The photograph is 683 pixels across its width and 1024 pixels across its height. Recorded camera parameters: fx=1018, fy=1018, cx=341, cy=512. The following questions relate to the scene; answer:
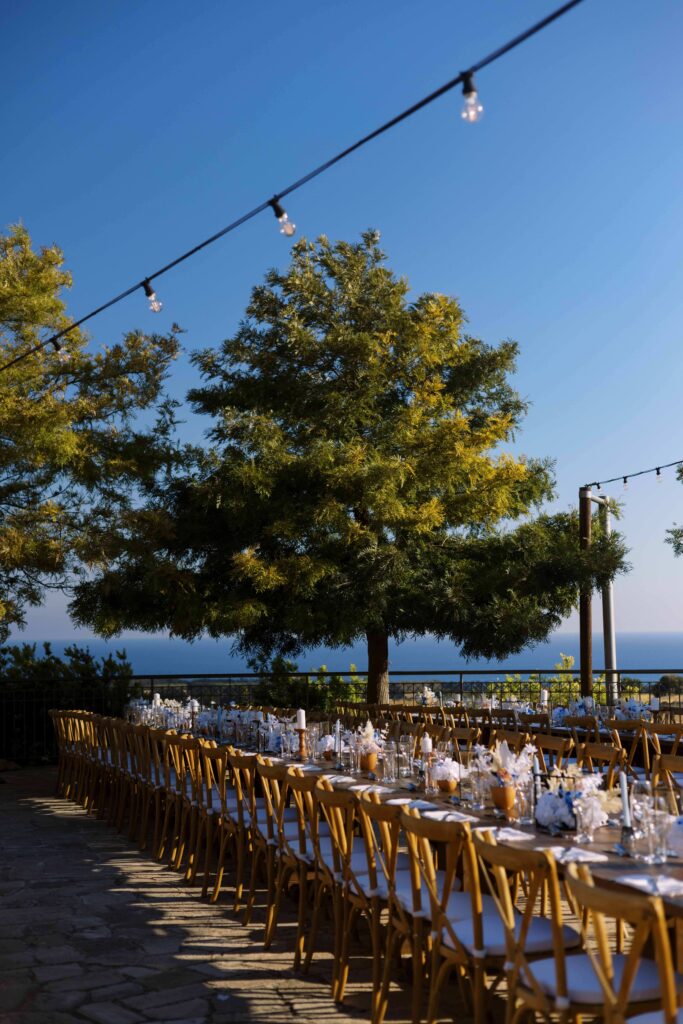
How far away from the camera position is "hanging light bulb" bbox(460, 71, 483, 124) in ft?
15.3

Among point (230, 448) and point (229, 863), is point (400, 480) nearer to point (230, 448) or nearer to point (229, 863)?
point (230, 448)

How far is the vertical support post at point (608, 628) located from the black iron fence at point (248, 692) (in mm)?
56

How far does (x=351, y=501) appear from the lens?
51.2ft

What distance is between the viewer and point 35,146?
766 inches

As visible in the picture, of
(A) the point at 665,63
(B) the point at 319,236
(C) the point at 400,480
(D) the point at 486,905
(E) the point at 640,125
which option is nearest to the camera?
(D) the point at 486,905

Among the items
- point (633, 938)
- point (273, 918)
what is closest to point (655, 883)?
point (633, 938)

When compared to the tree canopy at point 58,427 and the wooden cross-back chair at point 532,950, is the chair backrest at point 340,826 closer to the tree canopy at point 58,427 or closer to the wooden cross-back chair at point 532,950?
the wooden cross-back chair at point 532,950

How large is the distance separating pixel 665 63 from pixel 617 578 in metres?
7.79

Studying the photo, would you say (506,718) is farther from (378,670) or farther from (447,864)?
(447,864)

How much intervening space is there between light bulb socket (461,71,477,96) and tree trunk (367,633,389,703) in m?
13.1

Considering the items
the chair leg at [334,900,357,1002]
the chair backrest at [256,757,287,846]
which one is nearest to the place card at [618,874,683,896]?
the chair leg at [334,900,357,1002]

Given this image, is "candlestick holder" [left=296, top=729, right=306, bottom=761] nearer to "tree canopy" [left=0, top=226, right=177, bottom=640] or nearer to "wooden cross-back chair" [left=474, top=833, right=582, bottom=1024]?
"wooden cross-back chair" [left=474, top=833, right=582, bottom=1024]

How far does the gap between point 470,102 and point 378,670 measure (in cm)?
1363

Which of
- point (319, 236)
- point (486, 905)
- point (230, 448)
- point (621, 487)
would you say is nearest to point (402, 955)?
point (486, 905)
